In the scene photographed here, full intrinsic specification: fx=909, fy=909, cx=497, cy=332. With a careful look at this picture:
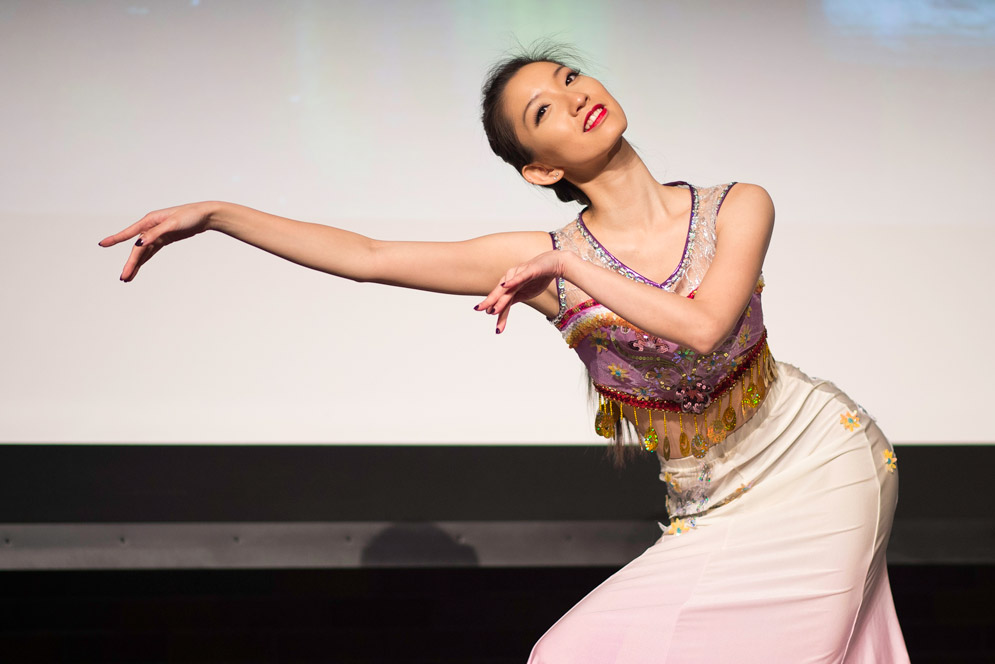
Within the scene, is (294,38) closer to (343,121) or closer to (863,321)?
(343,121)

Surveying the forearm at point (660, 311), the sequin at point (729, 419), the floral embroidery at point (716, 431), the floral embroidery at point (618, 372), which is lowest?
the floral embroidery at point (716, 431)

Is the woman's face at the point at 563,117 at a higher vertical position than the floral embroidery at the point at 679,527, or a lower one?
higher

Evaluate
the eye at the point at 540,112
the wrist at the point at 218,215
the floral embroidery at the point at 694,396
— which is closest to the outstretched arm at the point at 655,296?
the floral embroidery at the point at 694,396

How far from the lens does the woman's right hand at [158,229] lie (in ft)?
3.90

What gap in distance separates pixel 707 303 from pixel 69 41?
7.73 ft

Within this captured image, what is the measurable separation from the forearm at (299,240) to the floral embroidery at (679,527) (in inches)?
22.1

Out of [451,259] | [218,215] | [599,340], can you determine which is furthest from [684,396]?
[218,215]

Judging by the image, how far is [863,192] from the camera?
2.78 m

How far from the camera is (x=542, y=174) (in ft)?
4.49

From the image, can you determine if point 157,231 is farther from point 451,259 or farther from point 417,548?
point 417,548

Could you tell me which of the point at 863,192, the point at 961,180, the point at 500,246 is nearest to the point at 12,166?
the point at 500,246

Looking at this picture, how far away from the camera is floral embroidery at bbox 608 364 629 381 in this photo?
4.31 feet

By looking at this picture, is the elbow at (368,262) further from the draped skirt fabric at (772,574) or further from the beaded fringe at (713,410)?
the draped skirt fabric at (772,574)

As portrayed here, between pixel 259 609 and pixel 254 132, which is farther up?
pixel 254 132
